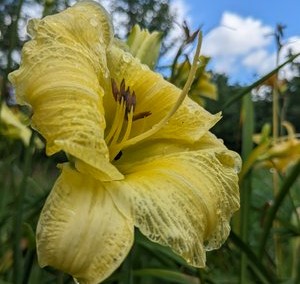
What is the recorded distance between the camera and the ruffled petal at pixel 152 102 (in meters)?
0.70

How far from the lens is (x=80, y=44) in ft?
2.09

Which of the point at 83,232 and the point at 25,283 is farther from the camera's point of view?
the point at 25,283

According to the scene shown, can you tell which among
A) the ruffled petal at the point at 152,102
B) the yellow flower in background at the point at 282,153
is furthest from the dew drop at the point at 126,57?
the yellow flower in background at the point at 282,153

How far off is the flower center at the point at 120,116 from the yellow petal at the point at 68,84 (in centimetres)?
2

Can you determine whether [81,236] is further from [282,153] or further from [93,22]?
[282,153]

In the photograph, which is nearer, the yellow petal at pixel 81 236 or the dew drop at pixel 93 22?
the yellow petal at pixel 81 236

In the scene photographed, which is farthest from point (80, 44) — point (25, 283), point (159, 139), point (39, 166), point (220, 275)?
point (39, 166)

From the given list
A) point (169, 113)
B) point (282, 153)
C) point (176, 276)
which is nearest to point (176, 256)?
point (176, 276)

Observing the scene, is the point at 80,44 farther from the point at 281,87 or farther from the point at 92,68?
the point at 281,87

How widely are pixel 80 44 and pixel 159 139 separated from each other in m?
0.13

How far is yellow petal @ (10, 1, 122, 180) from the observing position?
547mm

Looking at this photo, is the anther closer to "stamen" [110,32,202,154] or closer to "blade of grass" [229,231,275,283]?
"stamen" [110,32,202,154]

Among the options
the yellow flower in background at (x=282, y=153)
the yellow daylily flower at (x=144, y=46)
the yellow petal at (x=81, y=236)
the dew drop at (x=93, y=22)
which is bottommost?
the yellow flower in background at (x=282, y=153)

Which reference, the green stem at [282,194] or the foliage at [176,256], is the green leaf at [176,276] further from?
the green stem at [282,194]
